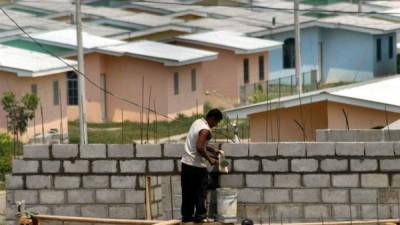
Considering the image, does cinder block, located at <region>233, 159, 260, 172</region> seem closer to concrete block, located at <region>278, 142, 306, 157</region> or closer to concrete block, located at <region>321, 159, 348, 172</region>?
concrete block, located at <region>278, 142, 306, 157</region>

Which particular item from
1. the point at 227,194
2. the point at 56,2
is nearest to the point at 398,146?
the point at 227,194

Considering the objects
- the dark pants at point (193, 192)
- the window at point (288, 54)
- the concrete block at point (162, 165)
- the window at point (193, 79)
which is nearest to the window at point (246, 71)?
the window at point (193, 79)

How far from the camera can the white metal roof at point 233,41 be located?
2018 inches

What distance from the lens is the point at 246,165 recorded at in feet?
51.5

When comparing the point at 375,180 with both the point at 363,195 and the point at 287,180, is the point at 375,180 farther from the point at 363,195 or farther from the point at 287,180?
the point at 287,180

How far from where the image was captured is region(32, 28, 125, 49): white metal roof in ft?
152

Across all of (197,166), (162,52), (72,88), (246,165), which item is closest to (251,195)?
(246,165)

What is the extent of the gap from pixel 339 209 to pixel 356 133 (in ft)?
5.99

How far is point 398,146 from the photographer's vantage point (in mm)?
15430

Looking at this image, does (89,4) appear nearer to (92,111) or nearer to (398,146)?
(92,111)

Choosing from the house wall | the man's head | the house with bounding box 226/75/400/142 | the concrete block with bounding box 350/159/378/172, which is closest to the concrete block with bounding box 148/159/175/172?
the man's head

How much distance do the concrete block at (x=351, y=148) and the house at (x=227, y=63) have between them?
1378 inches

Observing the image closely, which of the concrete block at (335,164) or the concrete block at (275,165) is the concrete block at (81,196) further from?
the concrete block at (335,164)

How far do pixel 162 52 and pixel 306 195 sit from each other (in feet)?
103
